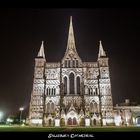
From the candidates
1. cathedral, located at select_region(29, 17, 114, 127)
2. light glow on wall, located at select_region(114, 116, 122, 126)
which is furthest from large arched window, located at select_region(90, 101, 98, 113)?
light glow on wall, located at select_region(114, 116, 122, 126)

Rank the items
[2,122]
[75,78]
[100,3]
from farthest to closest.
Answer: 1. [75,78]
2. [2,122]
3. [100,3]

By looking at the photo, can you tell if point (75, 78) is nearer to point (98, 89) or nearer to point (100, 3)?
point (98, 89)

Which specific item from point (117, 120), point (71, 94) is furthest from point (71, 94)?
point (117, 120)

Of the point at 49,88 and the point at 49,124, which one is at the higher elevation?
the point at 49,88

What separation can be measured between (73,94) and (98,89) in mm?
3328

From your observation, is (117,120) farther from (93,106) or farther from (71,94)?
(71,94)

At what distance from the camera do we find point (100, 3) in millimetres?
8422

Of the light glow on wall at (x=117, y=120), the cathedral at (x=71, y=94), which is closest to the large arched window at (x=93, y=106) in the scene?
the cathedral at (x=71, y=94)

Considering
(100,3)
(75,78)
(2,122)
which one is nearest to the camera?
(100,3)

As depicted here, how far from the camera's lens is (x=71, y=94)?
3184cm

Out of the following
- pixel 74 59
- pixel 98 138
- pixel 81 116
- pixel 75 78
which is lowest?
pixel 98 138

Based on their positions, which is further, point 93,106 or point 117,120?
point 93,106

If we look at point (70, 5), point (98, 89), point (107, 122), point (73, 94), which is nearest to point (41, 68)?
point (73, 94)

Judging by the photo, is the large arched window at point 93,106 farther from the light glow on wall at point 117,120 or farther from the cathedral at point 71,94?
the light glow on wall at point 117,120
